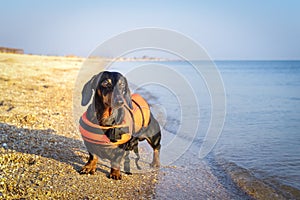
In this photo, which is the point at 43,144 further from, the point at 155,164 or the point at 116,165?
the point at 155,164

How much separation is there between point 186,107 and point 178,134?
3290 mm

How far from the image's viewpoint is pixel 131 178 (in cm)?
387

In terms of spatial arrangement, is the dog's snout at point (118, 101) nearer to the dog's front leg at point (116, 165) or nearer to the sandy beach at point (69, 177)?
the dog's front leg at point (116, 165)

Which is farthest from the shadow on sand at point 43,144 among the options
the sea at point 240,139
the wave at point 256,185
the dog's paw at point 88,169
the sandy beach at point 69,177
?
the wave at point 256,185

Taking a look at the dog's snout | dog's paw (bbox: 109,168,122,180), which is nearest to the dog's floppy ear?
the dog's snout

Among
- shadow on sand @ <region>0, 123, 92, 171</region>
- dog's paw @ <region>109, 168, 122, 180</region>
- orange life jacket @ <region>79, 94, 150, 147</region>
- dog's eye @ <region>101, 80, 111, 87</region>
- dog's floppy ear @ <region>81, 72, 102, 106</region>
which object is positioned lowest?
shadow on sand @ <region>0, 123, 92, 171</region>

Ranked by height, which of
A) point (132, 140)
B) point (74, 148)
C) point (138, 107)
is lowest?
point (74, 148)

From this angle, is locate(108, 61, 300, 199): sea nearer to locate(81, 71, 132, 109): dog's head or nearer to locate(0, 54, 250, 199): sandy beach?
locate(0, 54, 250, 199): sandy beach

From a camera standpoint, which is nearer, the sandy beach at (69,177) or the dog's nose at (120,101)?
the sandy beach at (69,177)

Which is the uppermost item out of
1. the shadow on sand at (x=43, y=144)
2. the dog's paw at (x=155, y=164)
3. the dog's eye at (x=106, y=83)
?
the dog's eye at (x=106, y=83)

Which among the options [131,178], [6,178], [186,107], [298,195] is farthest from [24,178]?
[186,107]

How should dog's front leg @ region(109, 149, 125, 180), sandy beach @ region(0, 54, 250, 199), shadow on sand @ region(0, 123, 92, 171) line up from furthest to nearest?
shadow on sand @ region(0, 123, 92, 171)
dog's front leg @ region(109, 149, 125, 180)
sandy beach @ region(0, 54, 250, 199)

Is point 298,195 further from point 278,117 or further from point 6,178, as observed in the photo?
point 278,117

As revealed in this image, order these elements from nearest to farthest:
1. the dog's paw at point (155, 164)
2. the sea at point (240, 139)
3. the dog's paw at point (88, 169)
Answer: the dog's paw at point (88, 169) < the sea at point (240, 139) < the dog's paw at point (155, 164)
